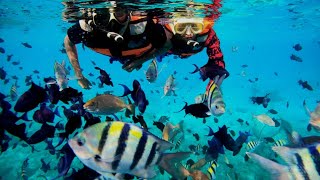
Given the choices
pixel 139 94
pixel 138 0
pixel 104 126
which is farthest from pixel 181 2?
pixel 104 126

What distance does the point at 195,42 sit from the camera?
3.93 meters

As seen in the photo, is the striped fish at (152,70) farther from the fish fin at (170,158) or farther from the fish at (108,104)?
the fish fin at (170,158)

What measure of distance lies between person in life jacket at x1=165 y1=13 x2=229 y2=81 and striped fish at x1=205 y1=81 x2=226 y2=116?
0.43 m

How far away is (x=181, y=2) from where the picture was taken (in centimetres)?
1245

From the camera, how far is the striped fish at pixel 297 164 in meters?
1.85

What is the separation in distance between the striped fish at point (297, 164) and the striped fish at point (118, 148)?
36.0 inches

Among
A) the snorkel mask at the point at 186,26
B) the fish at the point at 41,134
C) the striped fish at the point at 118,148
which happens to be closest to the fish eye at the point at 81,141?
the striped fish at the point at 118,148

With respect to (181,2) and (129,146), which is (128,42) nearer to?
(129,146)

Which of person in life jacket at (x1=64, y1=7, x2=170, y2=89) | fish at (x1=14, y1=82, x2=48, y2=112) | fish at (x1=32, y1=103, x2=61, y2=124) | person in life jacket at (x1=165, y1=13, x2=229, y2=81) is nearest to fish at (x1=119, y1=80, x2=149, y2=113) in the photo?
person in life jacket at (x1=64, y1=7, x2=170, y2=89)

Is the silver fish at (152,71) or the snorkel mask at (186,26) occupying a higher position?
the snorkel mask at (186,26)

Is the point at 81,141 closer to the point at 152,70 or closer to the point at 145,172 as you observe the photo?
the point at 145,172

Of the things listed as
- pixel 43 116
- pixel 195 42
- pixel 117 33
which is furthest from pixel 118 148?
pixel 117 33

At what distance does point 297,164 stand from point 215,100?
2.47 metres

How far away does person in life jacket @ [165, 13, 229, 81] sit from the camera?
486 cm
